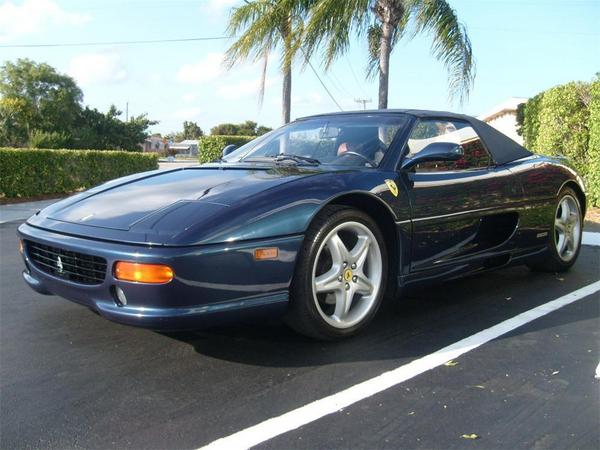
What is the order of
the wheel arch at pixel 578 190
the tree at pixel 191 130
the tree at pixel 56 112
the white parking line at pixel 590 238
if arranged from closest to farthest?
the wheel arch at pixel 578 190 → the white parking line at pixel 590 238 → the tree at pixel 56 112 → the tree at pixel 191 130

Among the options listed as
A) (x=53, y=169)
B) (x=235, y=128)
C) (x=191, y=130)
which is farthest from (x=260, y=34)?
(x=191, y=130)

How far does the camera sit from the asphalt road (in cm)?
213

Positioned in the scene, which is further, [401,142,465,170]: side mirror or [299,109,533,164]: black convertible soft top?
[299,109,533,164]: black convertible soft top

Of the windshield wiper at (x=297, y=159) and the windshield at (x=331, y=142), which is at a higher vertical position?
the windshield at (x=331, y=142)

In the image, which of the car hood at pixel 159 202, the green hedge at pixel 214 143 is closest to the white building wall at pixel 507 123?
the green hedge at pixel 214 143

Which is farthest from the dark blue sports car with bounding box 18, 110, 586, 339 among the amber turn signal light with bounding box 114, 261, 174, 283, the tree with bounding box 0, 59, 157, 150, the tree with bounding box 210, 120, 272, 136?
the tree with bounding box 210, 120, 272, 136

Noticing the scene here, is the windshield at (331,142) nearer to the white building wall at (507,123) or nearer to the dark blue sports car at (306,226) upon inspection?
the dark blue sports car at (306,226)

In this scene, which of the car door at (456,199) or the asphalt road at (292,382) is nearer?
the asphalt road at (292,382)

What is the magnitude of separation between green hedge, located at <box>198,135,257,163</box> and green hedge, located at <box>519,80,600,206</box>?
10.4m

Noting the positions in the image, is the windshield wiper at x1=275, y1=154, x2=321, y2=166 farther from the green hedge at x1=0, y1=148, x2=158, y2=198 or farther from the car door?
the green hedge at x1=0, y1=148, x2=158, y2=198

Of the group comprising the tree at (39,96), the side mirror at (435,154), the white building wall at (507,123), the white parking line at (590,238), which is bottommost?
the white parking line at (590,238)

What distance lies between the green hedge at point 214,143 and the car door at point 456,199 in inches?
585

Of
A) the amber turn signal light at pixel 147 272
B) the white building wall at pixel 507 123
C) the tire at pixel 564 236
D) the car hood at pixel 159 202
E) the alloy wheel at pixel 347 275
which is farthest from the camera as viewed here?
the white building wall at pixel 507 123

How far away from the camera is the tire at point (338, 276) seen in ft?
9.27
